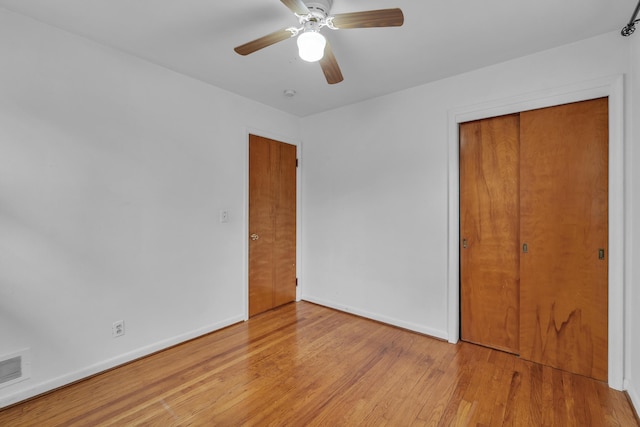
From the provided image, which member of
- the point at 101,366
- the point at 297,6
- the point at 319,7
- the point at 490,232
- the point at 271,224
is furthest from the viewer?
the point at 271,224

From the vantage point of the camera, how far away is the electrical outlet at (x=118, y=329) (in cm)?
228

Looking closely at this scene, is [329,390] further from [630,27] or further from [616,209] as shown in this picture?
[630,27]

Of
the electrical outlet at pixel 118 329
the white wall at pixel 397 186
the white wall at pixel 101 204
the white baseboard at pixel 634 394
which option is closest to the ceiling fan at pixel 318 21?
the white wall at pixel 101 204

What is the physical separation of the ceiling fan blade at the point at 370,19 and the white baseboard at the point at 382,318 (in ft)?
8.57

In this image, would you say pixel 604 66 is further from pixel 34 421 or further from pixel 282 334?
pixel 34 421

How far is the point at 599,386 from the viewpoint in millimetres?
2037

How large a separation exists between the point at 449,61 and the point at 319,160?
71.9 inches

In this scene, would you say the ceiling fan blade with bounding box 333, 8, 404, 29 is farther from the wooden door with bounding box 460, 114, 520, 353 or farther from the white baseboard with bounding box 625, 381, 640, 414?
the white baseboard with bounding box 625, 381, 640, 414

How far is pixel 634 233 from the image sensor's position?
1.88 m

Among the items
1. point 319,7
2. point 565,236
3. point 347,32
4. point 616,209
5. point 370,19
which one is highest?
point 347,32

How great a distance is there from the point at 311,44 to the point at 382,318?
2722 millimetres

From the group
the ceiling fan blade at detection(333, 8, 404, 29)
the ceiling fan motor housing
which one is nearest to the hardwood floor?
the ceiling fan blade at detection(333, 8, 404, 29)

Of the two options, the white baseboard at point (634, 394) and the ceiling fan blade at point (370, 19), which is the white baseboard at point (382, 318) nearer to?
the white baseboard at point (634, 394)

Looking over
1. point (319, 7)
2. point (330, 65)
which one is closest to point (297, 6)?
point (319, 7)
